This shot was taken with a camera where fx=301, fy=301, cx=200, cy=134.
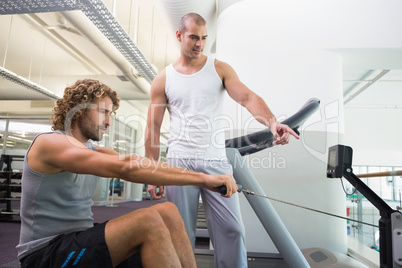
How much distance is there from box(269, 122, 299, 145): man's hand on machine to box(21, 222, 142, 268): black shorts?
82cm

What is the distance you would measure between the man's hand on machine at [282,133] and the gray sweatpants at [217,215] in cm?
32

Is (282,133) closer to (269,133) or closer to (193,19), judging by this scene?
(269,133)

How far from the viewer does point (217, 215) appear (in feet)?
4.59

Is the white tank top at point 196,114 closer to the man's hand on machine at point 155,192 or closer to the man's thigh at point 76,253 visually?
the man's hand on machine at point 155,192

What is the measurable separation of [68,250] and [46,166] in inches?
11.4

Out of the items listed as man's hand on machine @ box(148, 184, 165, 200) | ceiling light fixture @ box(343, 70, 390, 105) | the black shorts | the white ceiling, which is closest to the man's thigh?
the black shorts

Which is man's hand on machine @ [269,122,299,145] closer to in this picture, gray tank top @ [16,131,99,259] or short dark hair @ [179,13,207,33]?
short dark hair @ [179,13,207,33]

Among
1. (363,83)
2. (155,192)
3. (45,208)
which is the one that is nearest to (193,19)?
(155,192)

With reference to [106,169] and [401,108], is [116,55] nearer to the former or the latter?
[106,169]

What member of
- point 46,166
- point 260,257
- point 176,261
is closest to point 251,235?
point 260,257

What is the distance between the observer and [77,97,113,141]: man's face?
1.22m

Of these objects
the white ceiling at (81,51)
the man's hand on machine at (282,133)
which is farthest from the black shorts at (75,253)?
the white ceiling at (81,51)

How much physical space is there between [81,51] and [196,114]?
4573 millimetres

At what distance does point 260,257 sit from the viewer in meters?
2.29
